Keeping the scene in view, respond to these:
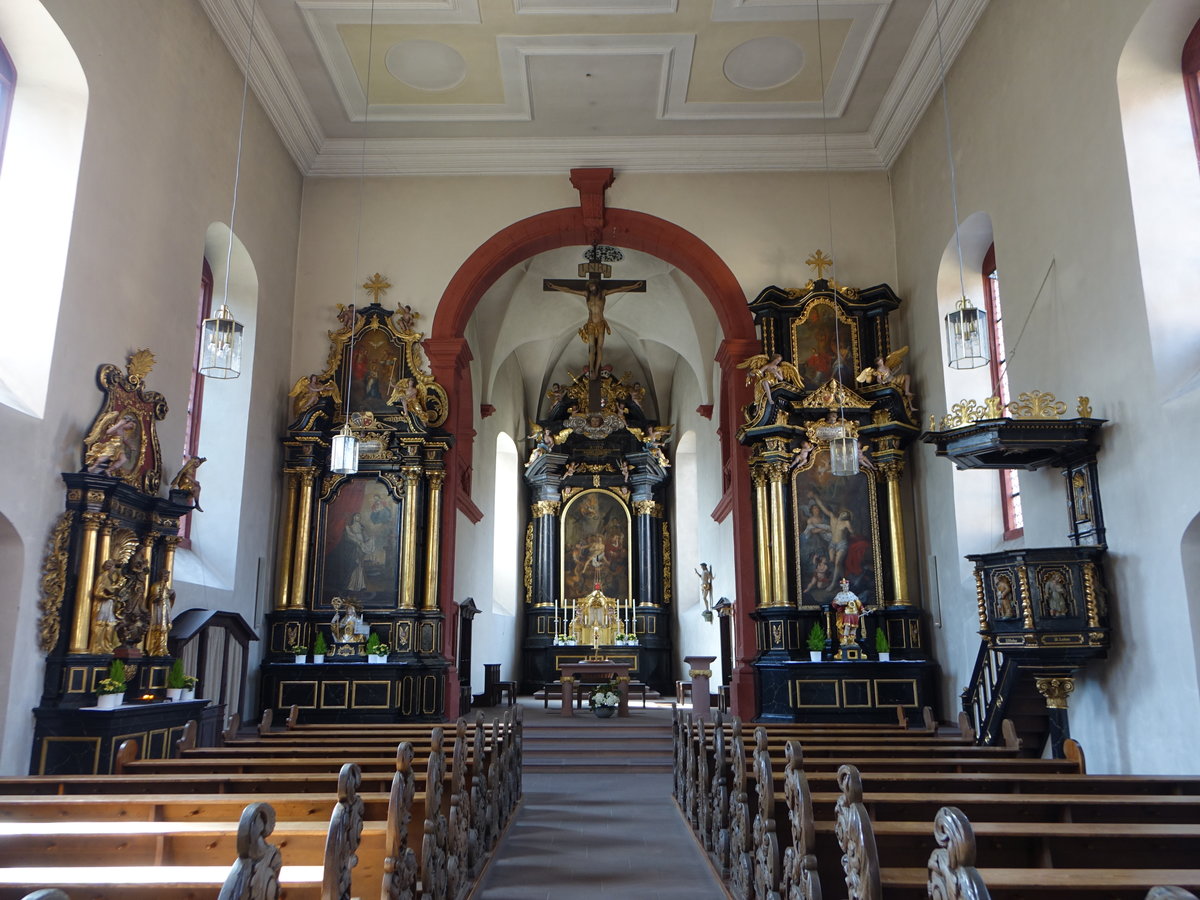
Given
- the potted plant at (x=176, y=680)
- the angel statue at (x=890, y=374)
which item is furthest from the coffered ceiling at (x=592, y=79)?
the potted plant at (x=176, y=680)

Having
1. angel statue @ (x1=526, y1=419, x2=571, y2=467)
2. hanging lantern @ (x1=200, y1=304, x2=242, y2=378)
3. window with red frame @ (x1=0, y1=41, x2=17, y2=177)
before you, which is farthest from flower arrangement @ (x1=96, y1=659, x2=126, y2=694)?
angel statue @ (x1=526, y1=419, x2=571, y2=467)

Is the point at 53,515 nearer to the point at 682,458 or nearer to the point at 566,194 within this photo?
the point at 566,194

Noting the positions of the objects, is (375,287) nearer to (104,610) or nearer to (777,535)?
(777,535)

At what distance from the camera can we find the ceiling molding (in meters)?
13.7

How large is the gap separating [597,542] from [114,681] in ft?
53.8

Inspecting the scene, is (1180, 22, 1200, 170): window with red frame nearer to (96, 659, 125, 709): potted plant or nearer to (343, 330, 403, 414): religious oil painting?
(343, 330, 403, 414): religious oil painting

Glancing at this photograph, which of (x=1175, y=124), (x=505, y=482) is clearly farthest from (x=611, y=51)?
(x=505, y=482)

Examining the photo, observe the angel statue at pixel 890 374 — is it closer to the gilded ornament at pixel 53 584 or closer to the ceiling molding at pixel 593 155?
the ceiling molding at pixel 593 155

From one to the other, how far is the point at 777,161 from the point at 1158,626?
8.81 meters

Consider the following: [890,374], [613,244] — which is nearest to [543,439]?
[613,244]

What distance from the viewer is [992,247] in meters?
11.3

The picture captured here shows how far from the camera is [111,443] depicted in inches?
315

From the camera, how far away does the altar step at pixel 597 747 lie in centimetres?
1078

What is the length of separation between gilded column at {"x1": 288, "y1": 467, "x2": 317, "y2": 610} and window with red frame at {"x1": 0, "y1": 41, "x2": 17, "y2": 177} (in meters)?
5.47
